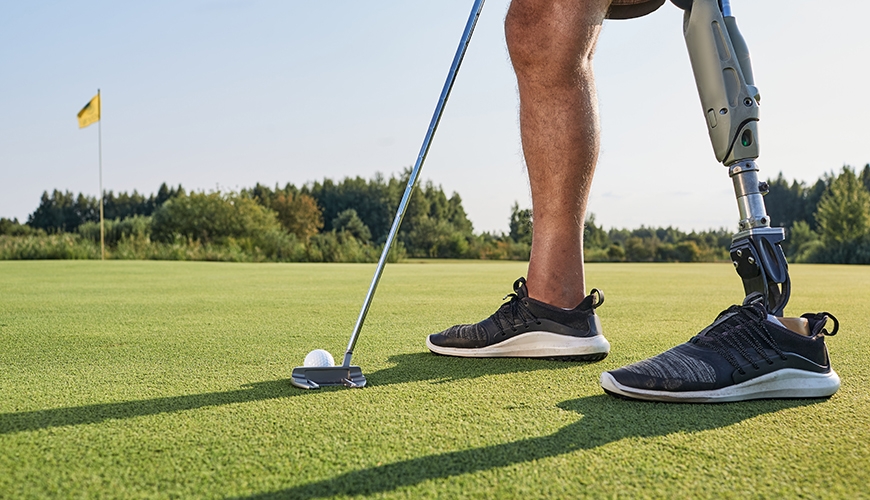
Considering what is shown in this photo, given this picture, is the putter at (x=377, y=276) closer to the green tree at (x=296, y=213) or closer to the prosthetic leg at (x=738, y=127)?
the prosthetic leg at (x=738, y=127)

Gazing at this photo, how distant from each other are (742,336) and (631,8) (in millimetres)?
1186

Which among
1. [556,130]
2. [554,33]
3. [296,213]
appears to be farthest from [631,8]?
[296,213]

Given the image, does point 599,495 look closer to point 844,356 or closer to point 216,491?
point 216,491

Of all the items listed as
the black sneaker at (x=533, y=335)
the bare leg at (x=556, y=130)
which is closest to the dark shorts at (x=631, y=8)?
the bare leg at (x=556, y=130)

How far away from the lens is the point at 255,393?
145 cm

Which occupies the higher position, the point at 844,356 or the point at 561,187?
the point at 561,187

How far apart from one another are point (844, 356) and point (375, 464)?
1664 mm

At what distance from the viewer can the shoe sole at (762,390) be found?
140 cm

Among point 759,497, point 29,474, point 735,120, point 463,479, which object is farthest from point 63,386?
point 735,120

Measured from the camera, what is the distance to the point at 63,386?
1.50 m

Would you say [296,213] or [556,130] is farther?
[296,213]

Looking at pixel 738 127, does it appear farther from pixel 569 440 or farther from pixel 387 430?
pixel 387 430

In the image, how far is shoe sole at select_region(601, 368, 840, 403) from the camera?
1.40 m

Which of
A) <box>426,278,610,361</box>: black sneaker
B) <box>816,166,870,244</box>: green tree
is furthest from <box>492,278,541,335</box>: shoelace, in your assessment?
<box>816,166,870,244</box>: green tree
